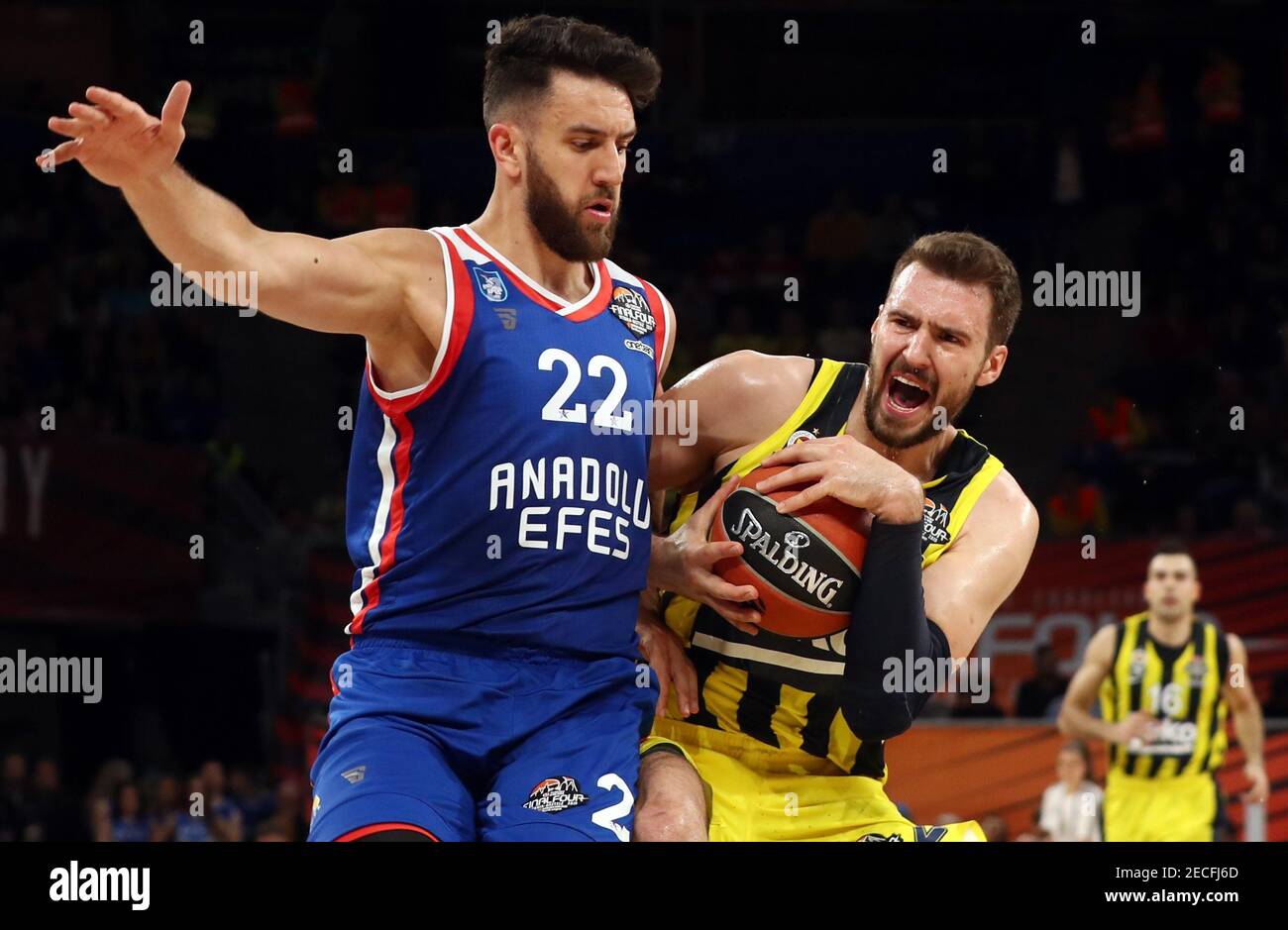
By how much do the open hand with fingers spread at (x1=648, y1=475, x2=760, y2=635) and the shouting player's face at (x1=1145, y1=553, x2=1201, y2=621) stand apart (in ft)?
18.1

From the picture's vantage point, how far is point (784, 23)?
1339 centimetres

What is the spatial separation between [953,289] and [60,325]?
9.43 metres

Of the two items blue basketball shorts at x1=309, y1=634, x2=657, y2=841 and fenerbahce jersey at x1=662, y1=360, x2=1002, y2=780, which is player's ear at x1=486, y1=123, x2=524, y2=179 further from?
blue basketball shorts at x1=309, y1=634, x2=657, y2=841

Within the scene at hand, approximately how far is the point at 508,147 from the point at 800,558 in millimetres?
1273

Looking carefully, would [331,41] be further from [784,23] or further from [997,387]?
[997,387]

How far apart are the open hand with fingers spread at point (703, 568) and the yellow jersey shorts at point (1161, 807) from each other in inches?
217

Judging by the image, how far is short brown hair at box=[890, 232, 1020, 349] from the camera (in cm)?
439

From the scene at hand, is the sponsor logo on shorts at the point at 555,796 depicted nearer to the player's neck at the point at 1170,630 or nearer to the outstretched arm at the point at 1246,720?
the player's neck at the point at 1170,630

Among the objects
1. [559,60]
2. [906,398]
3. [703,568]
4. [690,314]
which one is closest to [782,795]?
[703,568]

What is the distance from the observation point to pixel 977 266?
4391 millimetres

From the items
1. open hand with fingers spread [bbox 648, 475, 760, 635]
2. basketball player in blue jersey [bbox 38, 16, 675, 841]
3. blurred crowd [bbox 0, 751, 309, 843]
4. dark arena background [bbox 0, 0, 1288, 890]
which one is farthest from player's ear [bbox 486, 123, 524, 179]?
blurred crowd [bbox 0, 751, 309, 843]

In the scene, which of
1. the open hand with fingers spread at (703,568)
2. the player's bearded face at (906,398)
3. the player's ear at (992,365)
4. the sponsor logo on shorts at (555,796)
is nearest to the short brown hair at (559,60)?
the player's bearded face at (906,398)
